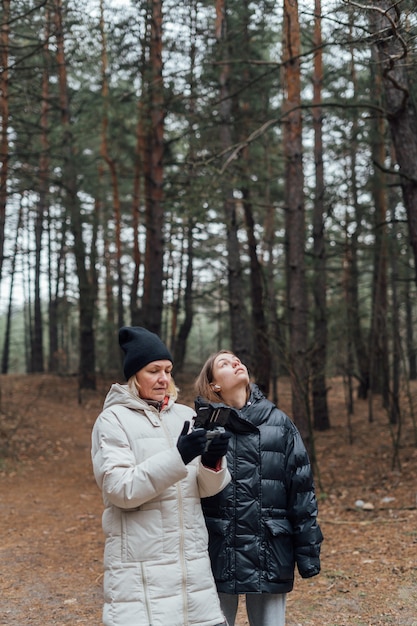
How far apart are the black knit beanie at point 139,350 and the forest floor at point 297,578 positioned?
2969 millimetres

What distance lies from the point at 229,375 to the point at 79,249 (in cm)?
1327

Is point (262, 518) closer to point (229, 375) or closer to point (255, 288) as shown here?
point (229, 375)

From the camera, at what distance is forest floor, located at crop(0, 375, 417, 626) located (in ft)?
16.7

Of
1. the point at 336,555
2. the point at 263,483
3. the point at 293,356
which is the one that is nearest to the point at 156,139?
the point at 293,356

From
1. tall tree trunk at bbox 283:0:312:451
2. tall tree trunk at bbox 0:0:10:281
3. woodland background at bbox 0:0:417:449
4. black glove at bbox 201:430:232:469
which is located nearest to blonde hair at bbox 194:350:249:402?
black glove at bbox 201:430:232:469

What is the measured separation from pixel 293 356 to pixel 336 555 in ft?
10.8

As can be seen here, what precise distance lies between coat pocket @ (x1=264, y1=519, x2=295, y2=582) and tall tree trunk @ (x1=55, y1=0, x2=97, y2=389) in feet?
39.5

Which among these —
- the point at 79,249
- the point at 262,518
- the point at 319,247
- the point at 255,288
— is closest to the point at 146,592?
the point at 262,518

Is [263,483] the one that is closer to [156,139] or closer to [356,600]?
[356,600]

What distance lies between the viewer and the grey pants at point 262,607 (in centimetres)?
312

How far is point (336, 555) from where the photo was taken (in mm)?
6289

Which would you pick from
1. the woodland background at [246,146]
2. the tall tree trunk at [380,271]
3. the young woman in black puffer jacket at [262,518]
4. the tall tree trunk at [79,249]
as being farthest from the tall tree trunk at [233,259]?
the young woman in black puffer jacket at [262,518]

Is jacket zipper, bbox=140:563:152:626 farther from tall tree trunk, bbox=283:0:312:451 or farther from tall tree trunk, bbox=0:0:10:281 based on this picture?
tall tree trunk, bbox=0:0:10:281

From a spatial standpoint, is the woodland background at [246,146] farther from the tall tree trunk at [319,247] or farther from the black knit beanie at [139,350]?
the black knit beanie at [139,350]
